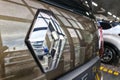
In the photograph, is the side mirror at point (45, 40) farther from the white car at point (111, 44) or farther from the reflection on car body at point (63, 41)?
the white car at point (111, 44)

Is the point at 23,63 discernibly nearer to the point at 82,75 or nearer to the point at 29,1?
the point at 29,1

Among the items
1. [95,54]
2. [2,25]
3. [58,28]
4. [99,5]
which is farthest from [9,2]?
[99,5]

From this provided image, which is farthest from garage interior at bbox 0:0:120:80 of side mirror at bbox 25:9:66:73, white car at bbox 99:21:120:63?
white car at bbox 99:21:120:63

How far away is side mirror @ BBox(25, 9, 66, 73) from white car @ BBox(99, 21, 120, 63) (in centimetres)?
575

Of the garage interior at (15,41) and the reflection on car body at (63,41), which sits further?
the reflection on car body at (63,41)

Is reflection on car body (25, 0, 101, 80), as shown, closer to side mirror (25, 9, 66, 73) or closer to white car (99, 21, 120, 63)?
side mirror (25, 9, 66, 73)

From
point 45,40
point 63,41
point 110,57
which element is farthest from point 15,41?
point 110,57

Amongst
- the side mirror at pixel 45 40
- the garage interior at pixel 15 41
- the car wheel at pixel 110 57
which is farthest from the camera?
the car wheel at pixel 110 57

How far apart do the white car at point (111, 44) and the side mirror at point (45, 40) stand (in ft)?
18.9

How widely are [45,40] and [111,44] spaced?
6225mm

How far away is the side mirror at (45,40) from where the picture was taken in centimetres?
133

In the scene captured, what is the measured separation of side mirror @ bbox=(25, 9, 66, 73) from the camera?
4.36 ft

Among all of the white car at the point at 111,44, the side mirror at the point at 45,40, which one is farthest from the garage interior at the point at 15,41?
the white car at the point at 111,44

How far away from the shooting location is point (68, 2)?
7.52 ft
